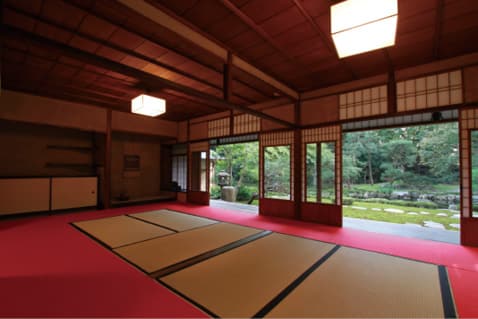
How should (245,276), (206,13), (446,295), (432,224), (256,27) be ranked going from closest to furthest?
1. (446,295)
2. (245,276)
3. (206,13)
4. (256,27)
5. (432,224)

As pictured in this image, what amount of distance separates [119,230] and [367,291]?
3.62 metres

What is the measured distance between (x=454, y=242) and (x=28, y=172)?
869 centimetres

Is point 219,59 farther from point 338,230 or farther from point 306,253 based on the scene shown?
point 338,230

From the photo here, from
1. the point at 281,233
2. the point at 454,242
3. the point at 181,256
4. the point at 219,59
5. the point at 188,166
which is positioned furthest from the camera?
the point at 188,166

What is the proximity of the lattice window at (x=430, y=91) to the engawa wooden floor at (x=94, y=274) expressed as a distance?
214 cm

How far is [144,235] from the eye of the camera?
3379 mm

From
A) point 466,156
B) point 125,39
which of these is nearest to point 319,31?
point 125,39

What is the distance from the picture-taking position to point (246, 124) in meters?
5.67

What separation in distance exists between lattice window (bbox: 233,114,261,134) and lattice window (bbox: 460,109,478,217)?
3.60 meters

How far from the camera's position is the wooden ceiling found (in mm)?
2236

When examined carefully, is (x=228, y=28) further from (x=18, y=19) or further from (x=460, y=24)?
(x=460, y=24)

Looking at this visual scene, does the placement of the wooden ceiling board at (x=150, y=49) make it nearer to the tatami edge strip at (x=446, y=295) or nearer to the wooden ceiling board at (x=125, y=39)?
the wooden ceiling board at (x=125, y=39)

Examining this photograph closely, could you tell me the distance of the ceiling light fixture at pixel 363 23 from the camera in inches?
66.9

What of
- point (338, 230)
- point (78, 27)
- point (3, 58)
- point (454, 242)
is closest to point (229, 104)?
point (78, 27)
